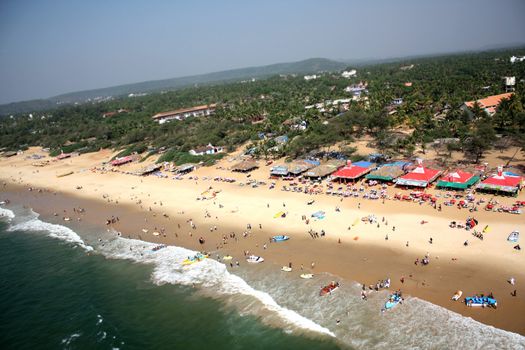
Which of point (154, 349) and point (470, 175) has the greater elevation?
point (470, 175)

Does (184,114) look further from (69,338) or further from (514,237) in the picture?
(514,237)

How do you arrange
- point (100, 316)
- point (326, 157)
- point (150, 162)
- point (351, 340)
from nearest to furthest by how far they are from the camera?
point (351, 340)
point (100, 316)
point (326, 157)
point (150, 162)

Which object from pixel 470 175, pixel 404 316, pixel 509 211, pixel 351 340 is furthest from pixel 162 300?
pixel 470 175

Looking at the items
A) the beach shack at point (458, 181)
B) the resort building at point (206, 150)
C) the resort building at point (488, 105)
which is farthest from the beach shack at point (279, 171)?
the resort building at point (488, 105)

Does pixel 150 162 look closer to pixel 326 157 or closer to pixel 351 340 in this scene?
pixel 326 157

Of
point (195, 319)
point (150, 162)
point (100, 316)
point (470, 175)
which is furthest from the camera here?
point (150, 162)

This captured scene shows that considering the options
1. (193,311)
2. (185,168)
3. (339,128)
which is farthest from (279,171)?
(193,311)

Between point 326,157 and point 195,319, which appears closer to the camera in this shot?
point 195,319
